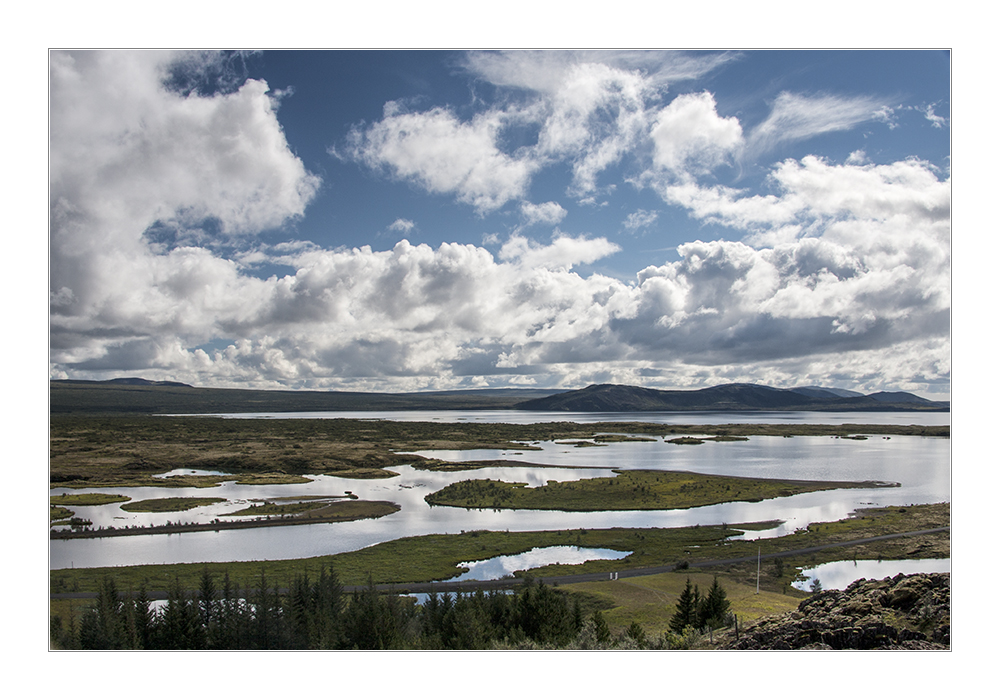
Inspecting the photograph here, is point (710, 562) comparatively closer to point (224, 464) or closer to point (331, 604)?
point (331, 604)

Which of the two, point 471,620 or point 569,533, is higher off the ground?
point 471,620

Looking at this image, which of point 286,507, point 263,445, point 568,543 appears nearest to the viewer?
point 568,543

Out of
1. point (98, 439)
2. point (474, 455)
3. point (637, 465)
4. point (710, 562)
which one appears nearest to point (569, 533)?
point (710, 562)

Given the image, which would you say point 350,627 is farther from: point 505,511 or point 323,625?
point 505,511

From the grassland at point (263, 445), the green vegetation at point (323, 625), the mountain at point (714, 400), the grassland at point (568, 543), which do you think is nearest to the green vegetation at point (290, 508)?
the grassland at point (263, 445)

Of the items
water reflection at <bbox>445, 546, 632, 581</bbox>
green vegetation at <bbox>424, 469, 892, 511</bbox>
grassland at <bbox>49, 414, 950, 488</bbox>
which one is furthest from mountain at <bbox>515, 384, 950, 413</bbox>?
water reflection at <bbox>445, 546, 632, 581</bbox>

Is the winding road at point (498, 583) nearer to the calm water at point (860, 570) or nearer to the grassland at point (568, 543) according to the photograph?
the grassland at point (568, 543)

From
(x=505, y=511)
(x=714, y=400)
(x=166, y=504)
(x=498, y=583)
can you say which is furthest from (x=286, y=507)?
(x=714, y=400)

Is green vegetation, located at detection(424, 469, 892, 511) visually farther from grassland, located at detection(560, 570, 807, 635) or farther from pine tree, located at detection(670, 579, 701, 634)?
pine tree, located at detection(670, 579, 701, 634)
